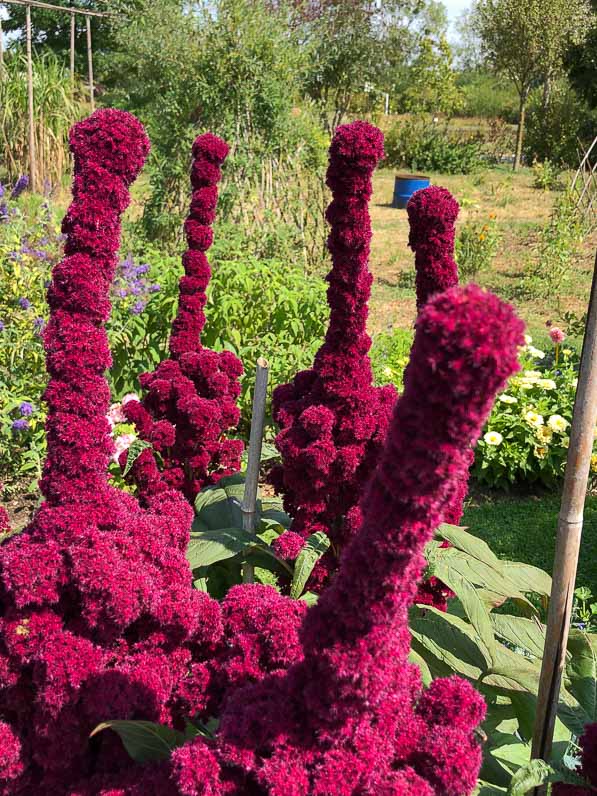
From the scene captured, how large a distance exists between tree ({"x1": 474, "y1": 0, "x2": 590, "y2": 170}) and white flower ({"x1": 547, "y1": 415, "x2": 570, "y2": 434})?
700 inches

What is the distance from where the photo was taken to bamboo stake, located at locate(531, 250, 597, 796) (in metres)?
1.27

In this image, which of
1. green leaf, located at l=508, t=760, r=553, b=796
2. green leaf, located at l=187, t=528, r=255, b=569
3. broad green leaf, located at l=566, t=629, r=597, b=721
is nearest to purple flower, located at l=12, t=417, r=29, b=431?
green leaf, located at l=187, t=528, r=255, b=569

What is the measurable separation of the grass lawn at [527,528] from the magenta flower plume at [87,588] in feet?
9.55

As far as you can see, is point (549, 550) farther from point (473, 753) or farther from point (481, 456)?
point (473, 753)

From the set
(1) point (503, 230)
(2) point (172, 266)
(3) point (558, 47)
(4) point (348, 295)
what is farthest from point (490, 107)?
(4) point (348, 295)

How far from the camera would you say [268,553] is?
1980 millimetres

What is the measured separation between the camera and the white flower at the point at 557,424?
463cm

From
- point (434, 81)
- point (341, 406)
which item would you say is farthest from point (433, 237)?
point (434, 81)

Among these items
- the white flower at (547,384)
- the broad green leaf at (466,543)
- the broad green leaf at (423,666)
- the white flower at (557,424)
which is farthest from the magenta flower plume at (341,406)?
the white flower at (547,384)

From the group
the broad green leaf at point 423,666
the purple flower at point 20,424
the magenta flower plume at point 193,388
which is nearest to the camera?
the broad green leaf at point 423,666

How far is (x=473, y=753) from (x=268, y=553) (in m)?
1.02

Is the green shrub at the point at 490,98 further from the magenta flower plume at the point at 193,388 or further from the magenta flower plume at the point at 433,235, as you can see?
the magenta flower plume at the point at 433,235

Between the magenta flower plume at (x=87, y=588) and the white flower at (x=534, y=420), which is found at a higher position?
the magenta flower plume at (x=87, y=588)

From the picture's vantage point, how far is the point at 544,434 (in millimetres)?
4617
